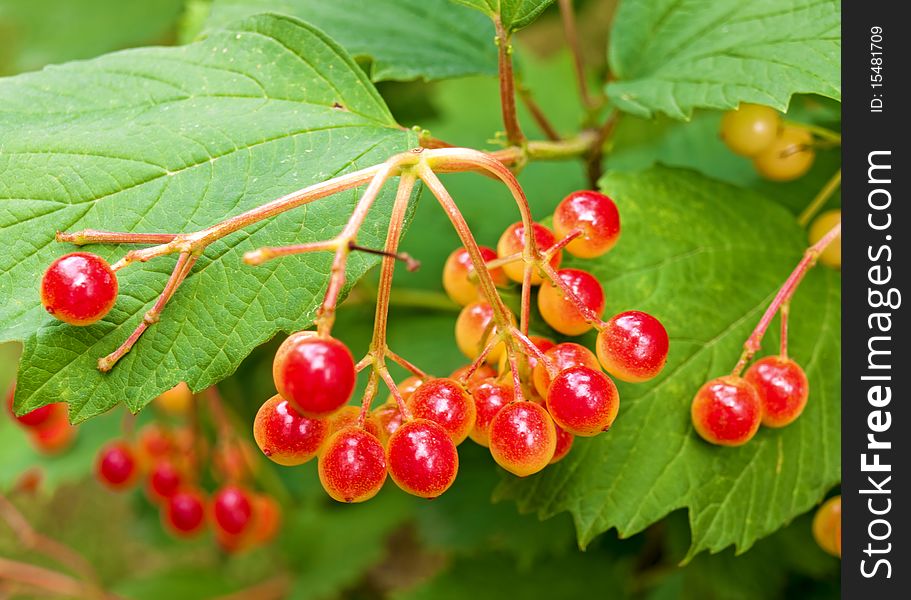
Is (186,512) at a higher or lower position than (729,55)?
lower

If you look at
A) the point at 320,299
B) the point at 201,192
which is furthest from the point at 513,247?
the point at 201,192

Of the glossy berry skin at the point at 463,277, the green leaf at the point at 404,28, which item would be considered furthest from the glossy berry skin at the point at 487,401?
the green leaf at the point at 404,28

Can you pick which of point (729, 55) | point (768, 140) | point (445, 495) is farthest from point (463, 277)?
point (445, 495)

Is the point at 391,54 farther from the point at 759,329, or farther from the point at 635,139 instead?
the point at 635,139

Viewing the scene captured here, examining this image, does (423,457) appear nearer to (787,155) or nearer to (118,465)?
(787,155)

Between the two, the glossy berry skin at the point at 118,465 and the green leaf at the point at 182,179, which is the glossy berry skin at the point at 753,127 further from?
the glossy berry skin at the point at 118,465

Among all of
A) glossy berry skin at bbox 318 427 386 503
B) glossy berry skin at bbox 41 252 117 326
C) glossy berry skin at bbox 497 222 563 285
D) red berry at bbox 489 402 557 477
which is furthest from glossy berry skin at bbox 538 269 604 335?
glossy berry skin at bbox 41 252 117 326
